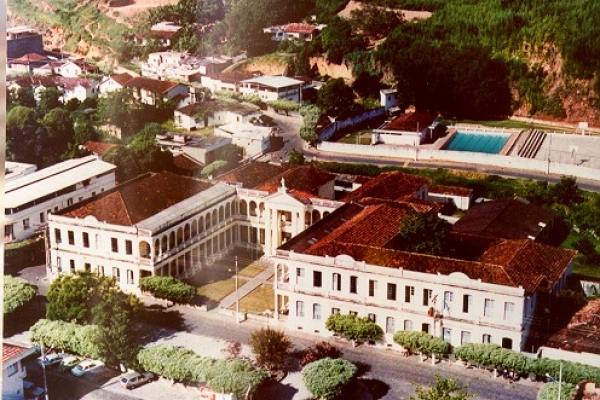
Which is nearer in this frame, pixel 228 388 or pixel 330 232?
pixel 228 388

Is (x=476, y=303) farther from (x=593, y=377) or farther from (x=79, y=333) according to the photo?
(x=79, y=333)

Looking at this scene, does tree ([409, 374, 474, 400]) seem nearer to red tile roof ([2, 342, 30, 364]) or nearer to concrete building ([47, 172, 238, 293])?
concrete building ([47, 172, 238, 293])

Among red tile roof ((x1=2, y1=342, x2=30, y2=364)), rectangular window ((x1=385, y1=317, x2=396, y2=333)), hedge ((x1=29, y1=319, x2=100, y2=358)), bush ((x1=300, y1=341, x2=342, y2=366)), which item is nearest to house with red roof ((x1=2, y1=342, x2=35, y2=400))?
red tile roof ((x1=2, y1=342, x2=30, y2=364))

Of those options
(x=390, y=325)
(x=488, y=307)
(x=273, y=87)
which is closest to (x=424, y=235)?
(x=390, y=325)

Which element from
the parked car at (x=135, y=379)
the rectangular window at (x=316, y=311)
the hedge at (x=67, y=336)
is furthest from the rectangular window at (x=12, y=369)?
the rectangular window at (x=316, y=311)

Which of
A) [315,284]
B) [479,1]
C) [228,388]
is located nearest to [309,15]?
[479,1]
